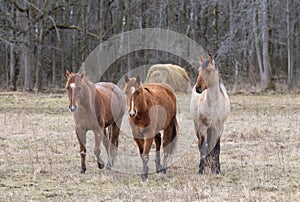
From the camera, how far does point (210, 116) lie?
7.58 m

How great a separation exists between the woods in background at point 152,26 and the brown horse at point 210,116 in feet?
45.2

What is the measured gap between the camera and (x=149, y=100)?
754cm

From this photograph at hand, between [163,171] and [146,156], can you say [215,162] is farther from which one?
[146,156]

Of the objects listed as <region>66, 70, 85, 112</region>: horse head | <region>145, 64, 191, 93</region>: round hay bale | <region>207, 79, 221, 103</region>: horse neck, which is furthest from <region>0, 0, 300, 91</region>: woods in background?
<region>207, 79, 221, 103</region>: horse neck

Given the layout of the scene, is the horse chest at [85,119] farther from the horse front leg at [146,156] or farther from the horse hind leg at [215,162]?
the horse hind leg at [215,162]

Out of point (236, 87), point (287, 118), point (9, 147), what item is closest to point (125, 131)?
point (9, 147)

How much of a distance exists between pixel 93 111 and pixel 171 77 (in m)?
15.5

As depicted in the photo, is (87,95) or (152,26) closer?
(87,95)

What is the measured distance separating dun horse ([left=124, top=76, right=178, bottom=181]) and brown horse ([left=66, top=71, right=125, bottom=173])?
719mm

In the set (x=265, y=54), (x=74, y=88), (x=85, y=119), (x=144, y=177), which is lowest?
(x=144, y=177)

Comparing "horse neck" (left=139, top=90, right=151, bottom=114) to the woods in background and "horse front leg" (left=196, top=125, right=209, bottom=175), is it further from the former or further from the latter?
the woods in background

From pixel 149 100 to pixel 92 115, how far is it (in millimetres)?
946

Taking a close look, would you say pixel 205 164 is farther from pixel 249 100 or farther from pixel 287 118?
pixel 249 100

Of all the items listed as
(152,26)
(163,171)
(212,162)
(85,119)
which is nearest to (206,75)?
(212,162)
